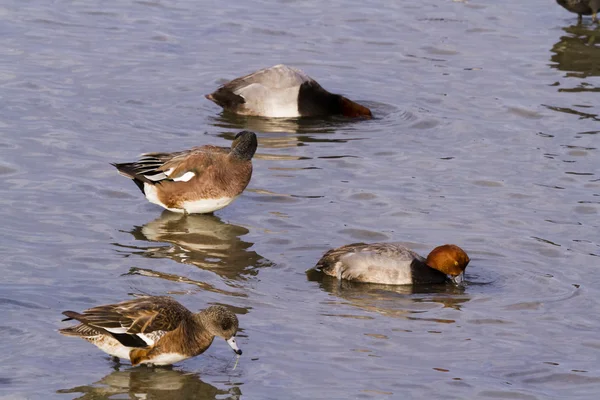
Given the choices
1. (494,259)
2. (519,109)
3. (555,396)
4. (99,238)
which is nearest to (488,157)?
(519,109)

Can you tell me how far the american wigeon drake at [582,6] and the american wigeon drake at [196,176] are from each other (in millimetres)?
9819

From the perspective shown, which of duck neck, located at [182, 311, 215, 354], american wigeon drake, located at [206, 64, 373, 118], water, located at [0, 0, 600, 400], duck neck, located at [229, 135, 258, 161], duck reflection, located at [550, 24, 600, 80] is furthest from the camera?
duck reflection, located at [550, 24, 600, 80]

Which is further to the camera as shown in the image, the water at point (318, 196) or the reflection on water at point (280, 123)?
the reflection on water at point (280, 123)

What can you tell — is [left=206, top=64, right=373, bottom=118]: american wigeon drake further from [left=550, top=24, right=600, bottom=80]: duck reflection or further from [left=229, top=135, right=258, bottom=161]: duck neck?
[left=229, top=135, right=258, bottom=161]: duck neck

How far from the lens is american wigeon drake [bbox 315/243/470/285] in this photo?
10266 millimetres

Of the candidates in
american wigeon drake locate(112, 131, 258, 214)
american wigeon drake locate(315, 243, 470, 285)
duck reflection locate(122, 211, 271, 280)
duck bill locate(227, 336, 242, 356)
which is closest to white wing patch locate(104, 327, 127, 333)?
duck bill locate(227, 336, 242, 356)

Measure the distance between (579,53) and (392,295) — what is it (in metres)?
9.86

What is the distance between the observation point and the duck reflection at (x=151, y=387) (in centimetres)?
795

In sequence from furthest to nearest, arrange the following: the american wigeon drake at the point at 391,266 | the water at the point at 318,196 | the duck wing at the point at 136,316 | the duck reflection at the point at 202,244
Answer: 1. the duck reflection at the point at 202,244
2. the american wigeon drake at the point at 391,266
3. the water at the point at 318,196
4. the duck wing at the point at 136,316

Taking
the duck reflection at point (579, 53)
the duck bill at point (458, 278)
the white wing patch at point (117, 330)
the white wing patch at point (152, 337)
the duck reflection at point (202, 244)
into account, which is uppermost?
the duck reflection at point (579, 53)

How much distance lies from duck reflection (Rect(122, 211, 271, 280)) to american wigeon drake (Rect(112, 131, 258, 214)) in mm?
161

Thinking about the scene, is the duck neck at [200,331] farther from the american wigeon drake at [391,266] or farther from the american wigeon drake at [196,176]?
the american wigeon drake at [196,176]

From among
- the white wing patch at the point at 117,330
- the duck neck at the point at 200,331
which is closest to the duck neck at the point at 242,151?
the duck neck at the point at 200,331

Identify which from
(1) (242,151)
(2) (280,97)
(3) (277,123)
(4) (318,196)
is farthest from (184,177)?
(2) (280,97)
